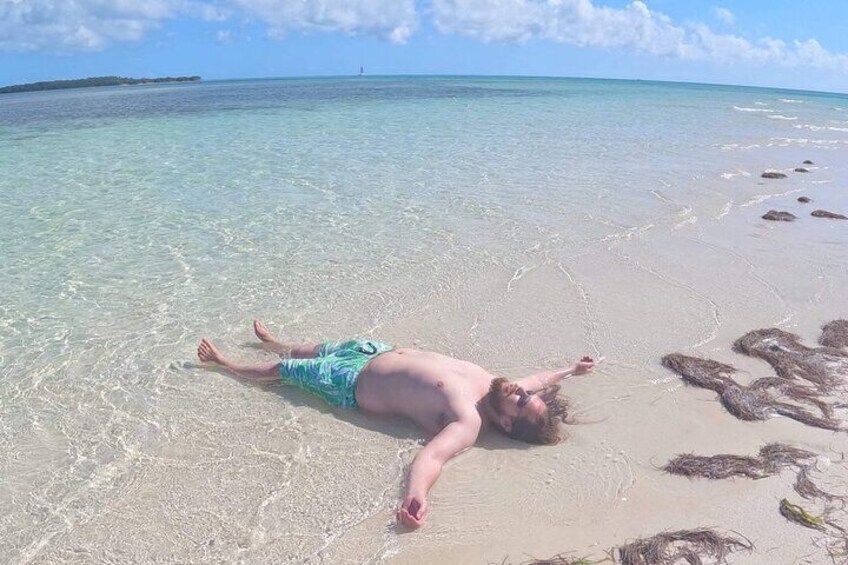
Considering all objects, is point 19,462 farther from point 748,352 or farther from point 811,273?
point 811,273

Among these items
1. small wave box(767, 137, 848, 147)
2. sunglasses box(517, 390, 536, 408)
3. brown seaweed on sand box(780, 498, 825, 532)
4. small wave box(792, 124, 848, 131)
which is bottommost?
brown seaweed on sand box(780, 498, 825, 532)

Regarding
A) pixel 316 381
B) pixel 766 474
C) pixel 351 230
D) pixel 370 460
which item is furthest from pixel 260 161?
pixel 766 474

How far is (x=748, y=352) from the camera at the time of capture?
20.1ft

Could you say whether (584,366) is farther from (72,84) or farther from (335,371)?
(72,84)

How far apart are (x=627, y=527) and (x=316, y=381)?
2.67m

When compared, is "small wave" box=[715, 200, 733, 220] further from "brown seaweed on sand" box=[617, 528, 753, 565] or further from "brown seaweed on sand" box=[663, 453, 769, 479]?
"brown seaweed on sand" box=[617, 528, 753, 565]

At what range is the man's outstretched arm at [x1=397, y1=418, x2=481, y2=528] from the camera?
3.99 metres

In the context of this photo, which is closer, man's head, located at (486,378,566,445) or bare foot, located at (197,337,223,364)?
man's head, located at (486,378,566,445)

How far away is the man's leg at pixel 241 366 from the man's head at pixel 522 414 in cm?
187

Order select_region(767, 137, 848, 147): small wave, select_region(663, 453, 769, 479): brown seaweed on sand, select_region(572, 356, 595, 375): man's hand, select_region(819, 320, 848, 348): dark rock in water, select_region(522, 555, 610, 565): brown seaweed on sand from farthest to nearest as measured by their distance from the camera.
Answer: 1. select_region(767, 137, 848, 147): small wave
2. select_region(819, 320, 848, 348): dark rock in water
3. select_region(572, 356, 595, 375): man's hand
4. select_region(663, 453, 769, 479): brown seaweed on sand
5. select_region(522, 555, 610, 565): brown seaweed on sand

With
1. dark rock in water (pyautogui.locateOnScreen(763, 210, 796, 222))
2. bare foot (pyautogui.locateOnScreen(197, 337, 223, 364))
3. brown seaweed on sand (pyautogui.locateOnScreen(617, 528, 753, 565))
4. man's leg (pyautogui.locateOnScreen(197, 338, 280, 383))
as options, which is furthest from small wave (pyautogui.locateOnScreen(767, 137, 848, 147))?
brown seaweed on sand (pyautogui.locateOnScreen(617, 528, 753, 565))

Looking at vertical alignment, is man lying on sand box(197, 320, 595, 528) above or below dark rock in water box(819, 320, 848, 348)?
below

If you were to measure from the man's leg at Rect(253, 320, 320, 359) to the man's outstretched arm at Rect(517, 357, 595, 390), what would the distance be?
74.3 inches

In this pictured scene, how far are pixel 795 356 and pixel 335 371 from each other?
4009mm
